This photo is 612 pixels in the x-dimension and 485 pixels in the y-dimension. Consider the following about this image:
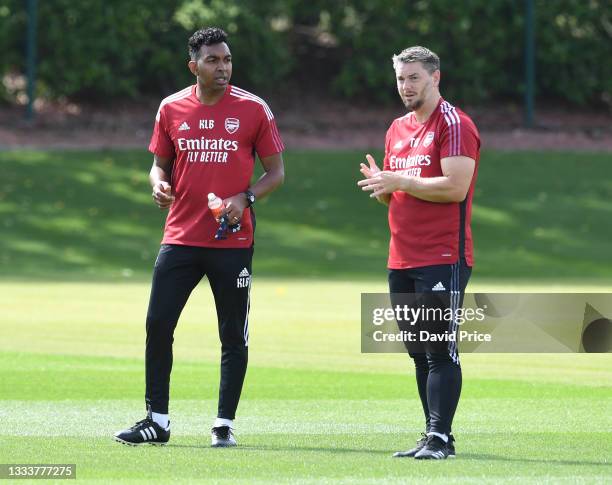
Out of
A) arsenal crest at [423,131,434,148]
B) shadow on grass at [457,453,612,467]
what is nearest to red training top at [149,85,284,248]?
arsenal crest at [423,131,434,148]

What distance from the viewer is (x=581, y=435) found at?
8.76 m

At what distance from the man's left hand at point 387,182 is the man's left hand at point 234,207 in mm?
752

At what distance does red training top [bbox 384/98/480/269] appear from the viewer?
316 inches

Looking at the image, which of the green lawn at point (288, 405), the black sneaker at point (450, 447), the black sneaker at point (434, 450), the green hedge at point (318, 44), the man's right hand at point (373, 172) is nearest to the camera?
the green lawn at point (288, 405)

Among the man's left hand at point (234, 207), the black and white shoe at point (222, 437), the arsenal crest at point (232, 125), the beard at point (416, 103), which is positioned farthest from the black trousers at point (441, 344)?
the arsenal crest at point (232, 125)

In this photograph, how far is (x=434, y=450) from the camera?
7.84 m

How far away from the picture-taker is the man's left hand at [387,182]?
7969 millimetres

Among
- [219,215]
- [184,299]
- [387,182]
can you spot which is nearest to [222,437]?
[184,299]

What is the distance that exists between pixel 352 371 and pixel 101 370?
6.55 ft

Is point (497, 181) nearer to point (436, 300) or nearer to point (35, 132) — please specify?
point (35, 132)

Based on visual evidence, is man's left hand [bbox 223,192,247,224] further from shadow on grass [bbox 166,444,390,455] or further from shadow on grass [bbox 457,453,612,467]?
shadow on grass [bbox 457,453,612,467]

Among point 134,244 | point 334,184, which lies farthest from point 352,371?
point 334,184

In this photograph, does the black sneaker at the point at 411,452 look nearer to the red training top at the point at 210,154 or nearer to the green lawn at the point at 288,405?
the green lawn at the point at 288,405

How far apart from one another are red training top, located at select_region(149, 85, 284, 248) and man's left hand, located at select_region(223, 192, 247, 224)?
95mm
